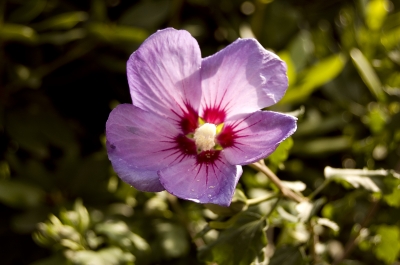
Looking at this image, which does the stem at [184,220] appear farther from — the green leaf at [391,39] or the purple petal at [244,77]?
the green leaf at [391,39]

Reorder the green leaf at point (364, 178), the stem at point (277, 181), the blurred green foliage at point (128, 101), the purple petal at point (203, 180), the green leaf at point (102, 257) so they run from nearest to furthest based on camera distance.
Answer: the purple petal at point (203, 180) < the stem at point (277, 181) < the green leaf at point (364, 178) < the green leaf at point (102, 257) < the blurred green foliage at point (128, 101)

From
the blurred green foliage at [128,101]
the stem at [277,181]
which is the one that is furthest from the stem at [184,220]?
the stem at [277,181]

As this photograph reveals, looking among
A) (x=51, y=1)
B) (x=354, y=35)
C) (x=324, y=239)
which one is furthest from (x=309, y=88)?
(x=51, y=1)

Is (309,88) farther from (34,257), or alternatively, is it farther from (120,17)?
(34,257)

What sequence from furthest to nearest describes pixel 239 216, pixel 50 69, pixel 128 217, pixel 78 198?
pixel 50 69
pixel 78 198
pixel 128 217
pixel 239 216

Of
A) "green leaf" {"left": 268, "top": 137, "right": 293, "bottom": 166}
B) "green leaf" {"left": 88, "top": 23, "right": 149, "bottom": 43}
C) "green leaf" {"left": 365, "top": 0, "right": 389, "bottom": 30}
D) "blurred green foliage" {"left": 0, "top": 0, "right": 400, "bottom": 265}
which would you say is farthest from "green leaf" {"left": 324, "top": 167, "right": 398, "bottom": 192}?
"green leaf" {"left": 365, "top": 0, "right": 389, "bottom": 30}

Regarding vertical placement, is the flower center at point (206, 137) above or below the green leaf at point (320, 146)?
above

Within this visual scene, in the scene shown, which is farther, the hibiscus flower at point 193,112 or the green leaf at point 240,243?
the green leaf at point 240,243
